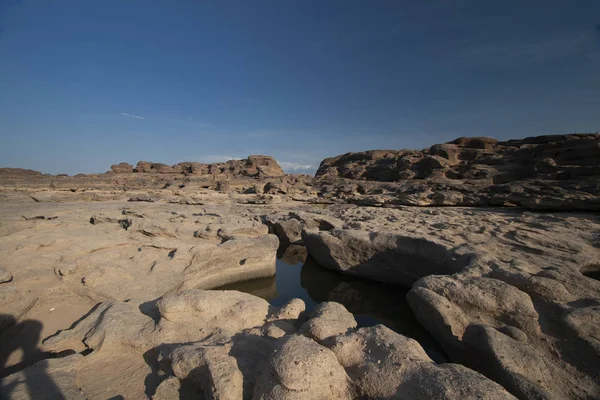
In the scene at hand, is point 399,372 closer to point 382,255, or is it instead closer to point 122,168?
point 382,255

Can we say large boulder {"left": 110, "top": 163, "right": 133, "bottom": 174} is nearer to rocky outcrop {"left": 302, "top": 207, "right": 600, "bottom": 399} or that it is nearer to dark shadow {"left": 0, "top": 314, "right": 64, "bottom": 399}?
dark shadow {"left": 0, "top": 314, "right": 64, "bottom": 399}

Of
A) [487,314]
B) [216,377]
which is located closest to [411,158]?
[487,314]

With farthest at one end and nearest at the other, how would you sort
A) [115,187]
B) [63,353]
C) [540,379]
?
[115,187] < [63,353] < [540,379]

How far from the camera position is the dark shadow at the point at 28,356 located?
8.65ft

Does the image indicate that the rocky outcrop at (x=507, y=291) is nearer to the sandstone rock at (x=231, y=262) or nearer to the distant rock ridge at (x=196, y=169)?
the sandstone rock at (x=231, y=262)

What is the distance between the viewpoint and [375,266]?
7.33m

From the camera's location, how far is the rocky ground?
8.69 ft

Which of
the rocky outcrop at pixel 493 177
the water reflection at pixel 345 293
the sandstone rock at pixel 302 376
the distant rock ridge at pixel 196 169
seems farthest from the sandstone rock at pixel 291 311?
the distant rock ridge at pixel 196 169

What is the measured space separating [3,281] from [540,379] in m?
8.07

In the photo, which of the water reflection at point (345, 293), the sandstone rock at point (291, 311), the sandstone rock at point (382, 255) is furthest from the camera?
the sandstone rock at point (382, 255)

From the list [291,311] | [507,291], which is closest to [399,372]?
[291,311]

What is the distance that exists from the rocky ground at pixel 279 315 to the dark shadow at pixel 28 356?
0.06ft

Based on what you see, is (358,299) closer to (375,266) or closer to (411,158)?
(375,266)

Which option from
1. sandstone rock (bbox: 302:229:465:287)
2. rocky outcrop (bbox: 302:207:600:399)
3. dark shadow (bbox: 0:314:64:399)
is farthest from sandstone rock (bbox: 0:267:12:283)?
rocky outcrop (bbox: 302:207:600:399)
